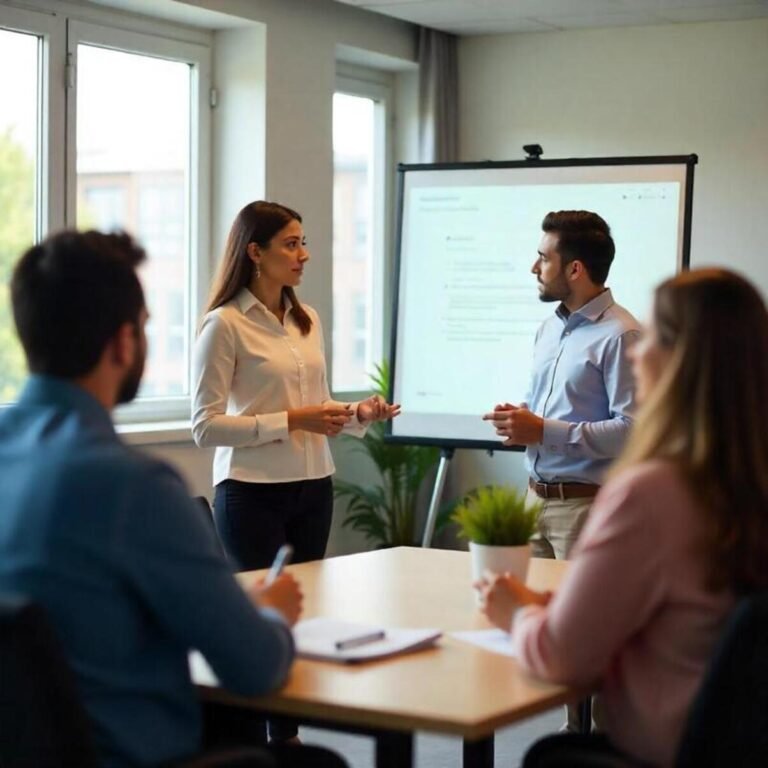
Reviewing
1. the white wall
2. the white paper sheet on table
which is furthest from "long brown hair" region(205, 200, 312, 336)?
the white wall

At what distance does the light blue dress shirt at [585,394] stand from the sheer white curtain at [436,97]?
254 cm

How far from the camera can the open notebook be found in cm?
218

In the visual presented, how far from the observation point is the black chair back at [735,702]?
1828 millimetres

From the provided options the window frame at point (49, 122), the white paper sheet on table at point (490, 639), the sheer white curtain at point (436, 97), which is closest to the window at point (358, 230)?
the sheer white curtain at point (436, 97)

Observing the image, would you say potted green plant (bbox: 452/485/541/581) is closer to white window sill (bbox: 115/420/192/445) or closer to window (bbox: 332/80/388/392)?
white window sill (bbox: 115/420/192/445)

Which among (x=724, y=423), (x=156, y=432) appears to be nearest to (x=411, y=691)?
(x=724, y=423)

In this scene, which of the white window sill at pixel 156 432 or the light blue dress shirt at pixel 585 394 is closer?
the light blue dress shirt at pixel 585 394

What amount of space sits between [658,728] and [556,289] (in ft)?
7.35

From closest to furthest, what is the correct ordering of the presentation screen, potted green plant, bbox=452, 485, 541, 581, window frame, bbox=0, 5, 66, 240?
potted green plant, bbox=452, 485, 541, 581 < window frame, bbox=0, 5, 66, 240 < the presentation screen

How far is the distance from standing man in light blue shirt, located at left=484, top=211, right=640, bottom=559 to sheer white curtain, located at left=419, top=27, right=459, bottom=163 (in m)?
2.42

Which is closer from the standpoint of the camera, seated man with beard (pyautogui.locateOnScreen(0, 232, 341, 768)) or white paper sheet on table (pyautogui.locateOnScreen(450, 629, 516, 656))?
seated man with beard (pyautogui.locateOnScreen(0, 232, 341, 768))

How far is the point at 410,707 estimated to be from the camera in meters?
1.93

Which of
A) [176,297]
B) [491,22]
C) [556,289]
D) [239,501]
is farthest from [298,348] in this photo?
[491,22]

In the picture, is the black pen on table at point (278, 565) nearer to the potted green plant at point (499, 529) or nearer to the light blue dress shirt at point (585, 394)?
the potted green plant at point (499, 529)
